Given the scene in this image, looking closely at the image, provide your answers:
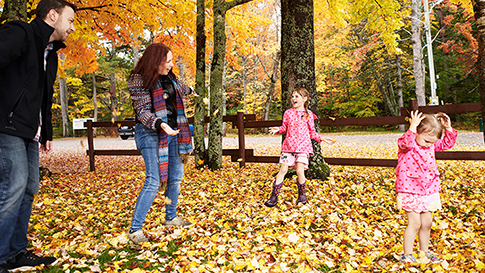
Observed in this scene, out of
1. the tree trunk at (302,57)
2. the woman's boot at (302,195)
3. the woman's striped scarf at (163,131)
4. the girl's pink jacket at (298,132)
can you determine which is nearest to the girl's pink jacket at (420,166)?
the girl's pink jacket at (298,132)

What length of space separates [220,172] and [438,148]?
4.81 m

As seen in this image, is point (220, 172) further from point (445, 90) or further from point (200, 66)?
point (445, 90)

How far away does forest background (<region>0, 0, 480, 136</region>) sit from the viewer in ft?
26.3

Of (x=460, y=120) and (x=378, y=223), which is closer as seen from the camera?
(x=378, y=223)

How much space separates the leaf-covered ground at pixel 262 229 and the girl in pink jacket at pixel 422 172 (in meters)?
0.36

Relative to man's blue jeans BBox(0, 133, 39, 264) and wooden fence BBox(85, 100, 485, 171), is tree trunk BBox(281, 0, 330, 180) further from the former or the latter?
man's blue jeans BBox(0, 133, 39, 264)

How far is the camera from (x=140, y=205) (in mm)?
3006

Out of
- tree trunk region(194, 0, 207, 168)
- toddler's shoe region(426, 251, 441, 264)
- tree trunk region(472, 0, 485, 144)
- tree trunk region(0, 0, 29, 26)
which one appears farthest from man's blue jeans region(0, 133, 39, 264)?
tree trunk region(194, 0, 207, 168)

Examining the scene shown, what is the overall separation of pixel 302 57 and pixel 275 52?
1472 centimetres

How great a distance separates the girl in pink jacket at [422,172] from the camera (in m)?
2.47

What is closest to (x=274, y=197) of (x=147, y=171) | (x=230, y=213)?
(x=230, y=213)

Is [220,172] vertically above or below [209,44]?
below

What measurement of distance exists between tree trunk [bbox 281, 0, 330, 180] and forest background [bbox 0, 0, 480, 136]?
2569mm

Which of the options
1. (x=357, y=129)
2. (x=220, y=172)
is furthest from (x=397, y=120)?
(x=357, y=129)
